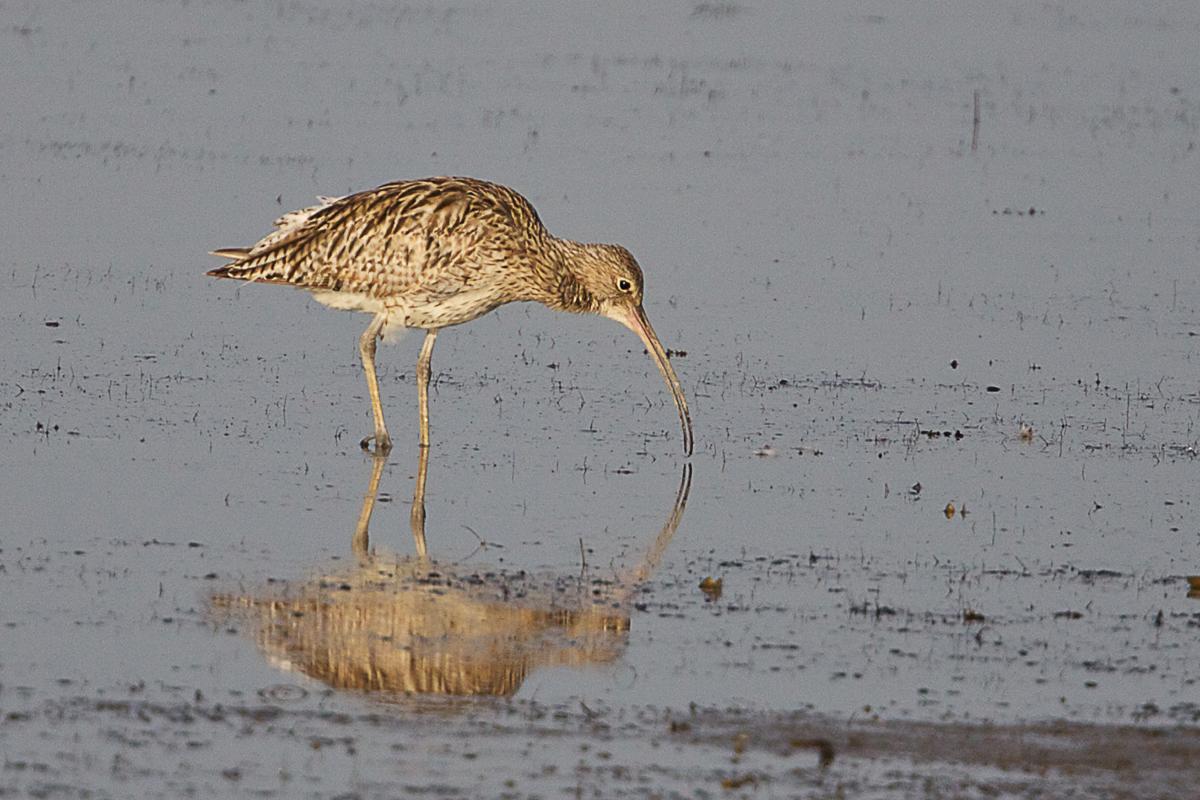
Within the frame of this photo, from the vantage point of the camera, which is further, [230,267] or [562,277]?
[230,267]

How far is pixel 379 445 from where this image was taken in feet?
44.2

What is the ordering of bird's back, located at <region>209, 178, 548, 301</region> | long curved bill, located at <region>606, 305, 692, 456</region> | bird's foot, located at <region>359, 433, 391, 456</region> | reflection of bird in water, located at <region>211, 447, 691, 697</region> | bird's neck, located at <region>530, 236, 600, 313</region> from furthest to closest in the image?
bird's neck, located at <region>530, 236, 600, 313</region>, bird's back, located at <region>209, 178, 548, 301</region>, long curved bill, located at <region>606, 305, 692, 456</region>, bird's foot, located at <region>359, 433, 391, 456</region>, reflection of bird in water, located at <region>211, 447, 691, 697</region>

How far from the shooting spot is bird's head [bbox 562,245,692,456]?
558 inches

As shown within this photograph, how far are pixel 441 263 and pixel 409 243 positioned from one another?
0.75ft

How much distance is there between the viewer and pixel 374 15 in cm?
3747

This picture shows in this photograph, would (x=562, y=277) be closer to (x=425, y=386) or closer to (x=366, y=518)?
(x=425, y=386)

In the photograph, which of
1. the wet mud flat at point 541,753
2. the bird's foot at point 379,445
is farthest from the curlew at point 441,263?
the wet mud flat at point 541,753

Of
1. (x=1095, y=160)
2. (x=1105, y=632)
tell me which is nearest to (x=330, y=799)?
(x=1105, y=632)

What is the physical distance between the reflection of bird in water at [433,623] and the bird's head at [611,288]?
125 inches

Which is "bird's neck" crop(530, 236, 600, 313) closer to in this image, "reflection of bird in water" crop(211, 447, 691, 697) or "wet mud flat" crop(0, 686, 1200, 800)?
"reflection of bird in water" crop(211, 447, 691, 697)

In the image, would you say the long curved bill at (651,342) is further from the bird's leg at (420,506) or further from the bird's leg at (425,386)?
the bird's leg at (420,506)

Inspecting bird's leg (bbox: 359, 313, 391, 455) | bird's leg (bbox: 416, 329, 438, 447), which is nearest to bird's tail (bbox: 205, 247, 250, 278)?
bird's leg (bbox: 359, 313, 391, 455)

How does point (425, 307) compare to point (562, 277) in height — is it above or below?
below

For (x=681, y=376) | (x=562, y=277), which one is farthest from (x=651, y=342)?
(x=681, y=376)
